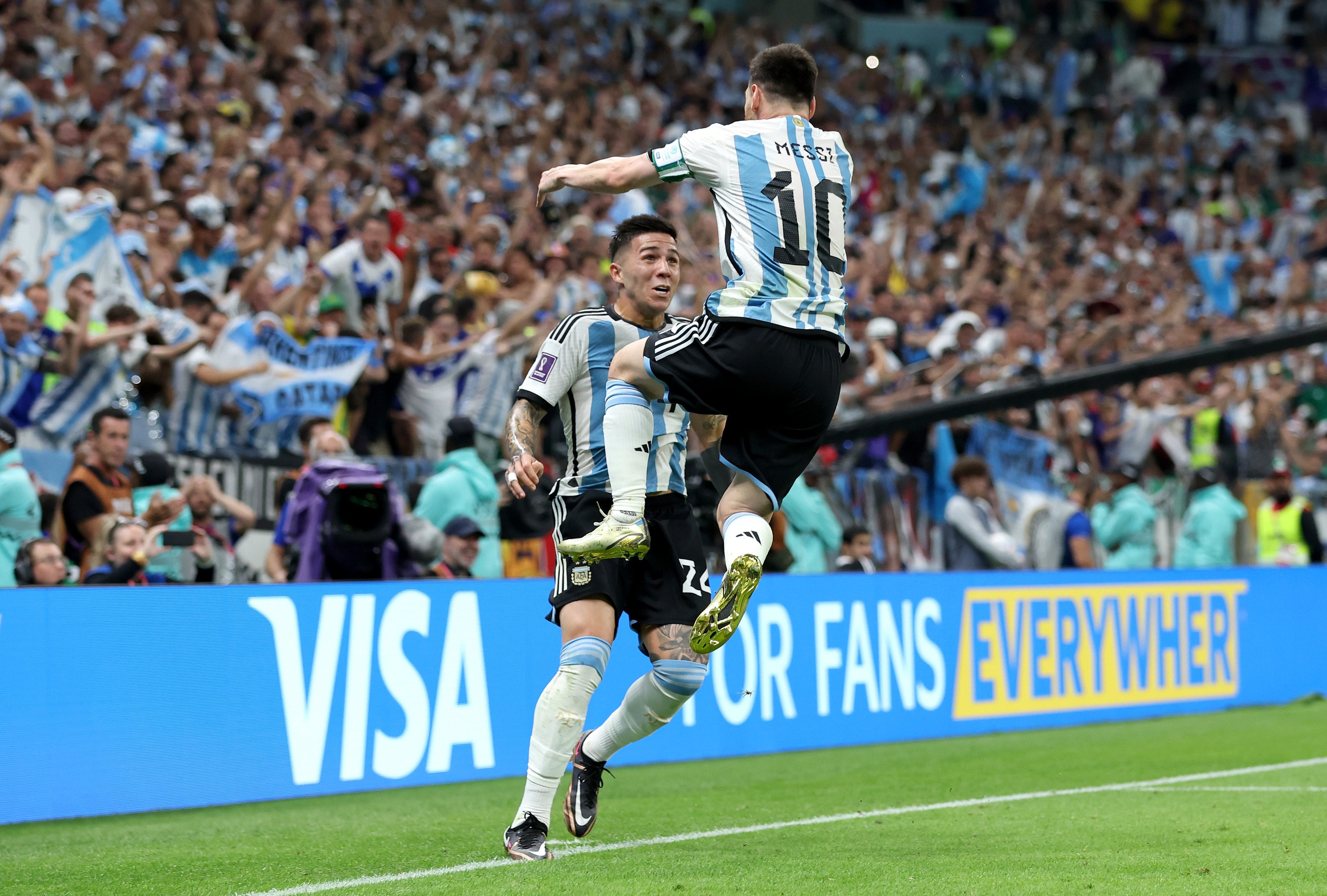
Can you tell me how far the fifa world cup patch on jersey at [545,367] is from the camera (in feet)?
19.5

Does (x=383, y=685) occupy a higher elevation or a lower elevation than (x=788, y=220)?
lower

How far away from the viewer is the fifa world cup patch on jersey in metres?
5.95

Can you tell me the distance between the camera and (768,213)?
206 inches

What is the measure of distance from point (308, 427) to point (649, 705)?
203 inches

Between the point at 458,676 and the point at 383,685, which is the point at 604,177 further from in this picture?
the point at 458,676

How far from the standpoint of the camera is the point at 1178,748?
411 inches

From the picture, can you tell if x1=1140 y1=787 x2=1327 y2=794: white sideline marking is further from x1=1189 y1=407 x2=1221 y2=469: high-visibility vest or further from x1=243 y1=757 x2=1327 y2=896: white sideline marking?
x1=1189 y1=407 x2=1221 y2=469: high-visibility vest

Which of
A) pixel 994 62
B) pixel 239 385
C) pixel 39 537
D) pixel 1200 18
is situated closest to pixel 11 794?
pixel 39 537

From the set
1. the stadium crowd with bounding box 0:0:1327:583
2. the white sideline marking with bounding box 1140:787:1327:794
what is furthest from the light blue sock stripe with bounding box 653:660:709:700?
the stadium crowd with bounding box 0:0:1327:583

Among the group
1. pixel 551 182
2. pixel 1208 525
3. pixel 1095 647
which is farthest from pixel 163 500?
pixel 1208 525

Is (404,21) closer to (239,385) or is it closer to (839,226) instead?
(239,385)

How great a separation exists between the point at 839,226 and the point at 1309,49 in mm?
29710

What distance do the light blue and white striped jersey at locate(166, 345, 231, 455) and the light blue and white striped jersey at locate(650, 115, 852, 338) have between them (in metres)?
6.07

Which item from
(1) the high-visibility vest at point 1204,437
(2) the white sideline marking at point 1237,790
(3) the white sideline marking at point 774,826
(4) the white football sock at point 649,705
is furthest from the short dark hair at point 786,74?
(1) the high-visibility vest at point 1204,437
